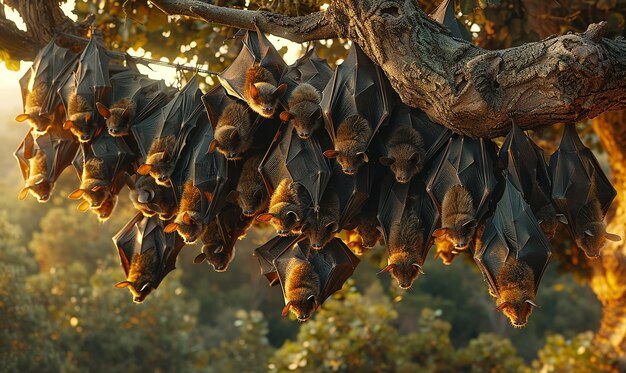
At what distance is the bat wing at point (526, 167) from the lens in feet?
8.28

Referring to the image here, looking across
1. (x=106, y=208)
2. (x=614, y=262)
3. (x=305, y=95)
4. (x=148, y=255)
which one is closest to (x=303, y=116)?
(x=305, y=95)

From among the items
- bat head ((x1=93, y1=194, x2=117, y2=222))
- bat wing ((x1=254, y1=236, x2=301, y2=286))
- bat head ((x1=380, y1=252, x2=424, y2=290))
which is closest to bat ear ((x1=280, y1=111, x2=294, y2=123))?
bat wing ((x1=254, y1=236, x2=301, y2=286))

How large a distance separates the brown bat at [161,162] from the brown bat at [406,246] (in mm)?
966

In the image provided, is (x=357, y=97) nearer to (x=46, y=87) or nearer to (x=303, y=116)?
(x=303, y=116)

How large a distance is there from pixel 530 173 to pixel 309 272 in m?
0.92

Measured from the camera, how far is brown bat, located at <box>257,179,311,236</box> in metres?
2.72

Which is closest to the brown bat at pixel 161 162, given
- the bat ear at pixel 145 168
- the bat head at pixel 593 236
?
the bat ear at pixel 145 168

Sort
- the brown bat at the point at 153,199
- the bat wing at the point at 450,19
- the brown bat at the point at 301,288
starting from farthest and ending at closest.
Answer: the brown bat at the point at 153,199 → the bat wing at the point at 450,19 → the brown bat at the point at 301,288

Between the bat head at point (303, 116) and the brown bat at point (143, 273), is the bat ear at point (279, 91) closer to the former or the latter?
the bat head at point (303, 116)

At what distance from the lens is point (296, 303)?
2.86 meters

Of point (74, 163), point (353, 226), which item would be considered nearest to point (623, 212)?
point (353, 226)

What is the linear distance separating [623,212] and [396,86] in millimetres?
4363

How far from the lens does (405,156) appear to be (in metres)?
2.65

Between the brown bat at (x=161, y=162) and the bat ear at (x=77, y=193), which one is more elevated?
the brown bat at (x=161, y=162)
